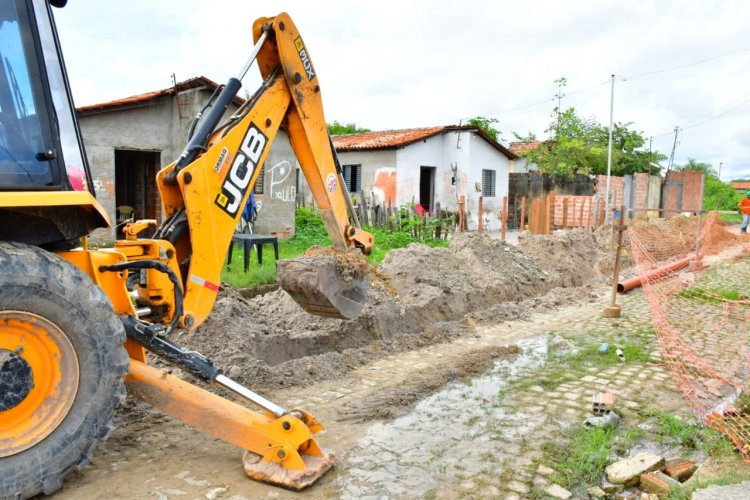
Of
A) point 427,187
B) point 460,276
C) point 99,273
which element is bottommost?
point 460,276

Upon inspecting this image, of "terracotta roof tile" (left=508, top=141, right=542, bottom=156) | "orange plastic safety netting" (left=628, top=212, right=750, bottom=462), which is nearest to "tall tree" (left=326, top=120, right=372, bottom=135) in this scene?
"terracotta roof tile" (left=508, top=141, right=542, bottom=156)

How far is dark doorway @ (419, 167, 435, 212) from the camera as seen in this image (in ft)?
82.3

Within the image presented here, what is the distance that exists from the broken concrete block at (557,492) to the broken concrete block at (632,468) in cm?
34

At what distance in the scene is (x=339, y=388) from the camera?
5473mm

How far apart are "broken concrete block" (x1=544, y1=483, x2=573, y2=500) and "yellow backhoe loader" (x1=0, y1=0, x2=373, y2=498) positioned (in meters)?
1.38

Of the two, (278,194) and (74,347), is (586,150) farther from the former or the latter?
(74,347)

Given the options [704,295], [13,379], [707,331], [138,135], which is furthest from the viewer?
[138,135]

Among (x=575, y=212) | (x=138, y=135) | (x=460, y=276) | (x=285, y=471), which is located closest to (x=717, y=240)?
(x=575, y=212)

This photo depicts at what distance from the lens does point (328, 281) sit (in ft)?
17.3

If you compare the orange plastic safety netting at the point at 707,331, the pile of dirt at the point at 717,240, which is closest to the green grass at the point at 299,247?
the orange plastic safety netting at the point at 707,331

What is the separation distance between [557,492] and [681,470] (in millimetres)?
907

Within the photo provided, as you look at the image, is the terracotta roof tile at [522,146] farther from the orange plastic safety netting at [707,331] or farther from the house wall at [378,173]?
the orange plastic safety netting at [707,331]

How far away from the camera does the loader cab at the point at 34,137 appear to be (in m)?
3.13

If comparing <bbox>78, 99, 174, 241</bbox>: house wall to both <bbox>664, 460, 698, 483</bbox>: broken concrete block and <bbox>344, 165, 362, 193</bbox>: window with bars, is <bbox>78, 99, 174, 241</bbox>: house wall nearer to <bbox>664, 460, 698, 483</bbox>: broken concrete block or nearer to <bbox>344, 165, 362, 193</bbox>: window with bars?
<bbox>344, 165, 362, 193</bbox>: window with bars
